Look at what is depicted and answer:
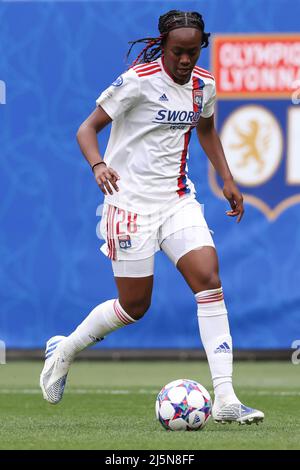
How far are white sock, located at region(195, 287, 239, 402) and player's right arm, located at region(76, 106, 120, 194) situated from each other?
752mm

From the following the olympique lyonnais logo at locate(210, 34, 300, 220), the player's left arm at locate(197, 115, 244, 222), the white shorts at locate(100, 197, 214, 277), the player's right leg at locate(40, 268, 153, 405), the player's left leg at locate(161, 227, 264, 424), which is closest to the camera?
the player's left leg at locate(161, 227, 264, 424)

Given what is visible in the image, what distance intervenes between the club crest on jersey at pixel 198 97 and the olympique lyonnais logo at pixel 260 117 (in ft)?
14.5

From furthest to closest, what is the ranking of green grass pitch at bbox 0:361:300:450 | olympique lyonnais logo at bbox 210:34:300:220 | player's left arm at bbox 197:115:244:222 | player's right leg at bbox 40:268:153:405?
olympique lyonnais logo at bbox 210:34:300:220 → player's left arm at bbox 197:115:244:222 → player's right leg at bbox 40:268:153:405 → green grass pitch at bbox 0:361:300:450

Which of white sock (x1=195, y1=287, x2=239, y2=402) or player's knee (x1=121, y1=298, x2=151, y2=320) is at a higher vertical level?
player's knee (x1=121, y1=298, x2=151, y2=320)

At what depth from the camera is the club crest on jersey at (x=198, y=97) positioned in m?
6.24

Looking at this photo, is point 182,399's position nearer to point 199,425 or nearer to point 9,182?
point 199,425

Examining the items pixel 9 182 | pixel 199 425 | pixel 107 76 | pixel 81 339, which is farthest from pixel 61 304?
pixel 199 425

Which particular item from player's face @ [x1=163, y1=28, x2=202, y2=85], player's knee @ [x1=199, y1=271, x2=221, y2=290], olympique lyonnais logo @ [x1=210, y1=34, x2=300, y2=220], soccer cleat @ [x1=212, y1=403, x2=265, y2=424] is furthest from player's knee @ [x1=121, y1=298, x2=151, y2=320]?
olympique lyonnais logo @ [x1=210, y1=34, x2=300, y2=220]

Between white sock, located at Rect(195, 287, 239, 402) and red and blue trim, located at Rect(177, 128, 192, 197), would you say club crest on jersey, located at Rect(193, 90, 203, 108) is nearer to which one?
red and blue trim, located at Rect(177, 128, 192, 197)

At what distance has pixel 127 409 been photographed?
7238mm

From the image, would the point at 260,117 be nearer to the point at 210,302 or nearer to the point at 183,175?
the point at 183,175

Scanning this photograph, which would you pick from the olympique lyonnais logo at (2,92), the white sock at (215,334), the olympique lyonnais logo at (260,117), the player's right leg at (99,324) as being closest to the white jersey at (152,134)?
the player's right leg at (99,324)

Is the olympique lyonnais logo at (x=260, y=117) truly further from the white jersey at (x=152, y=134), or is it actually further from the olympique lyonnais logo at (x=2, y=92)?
the white jersey at (x=152, y=134)

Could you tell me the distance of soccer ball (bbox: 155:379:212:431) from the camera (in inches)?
226
